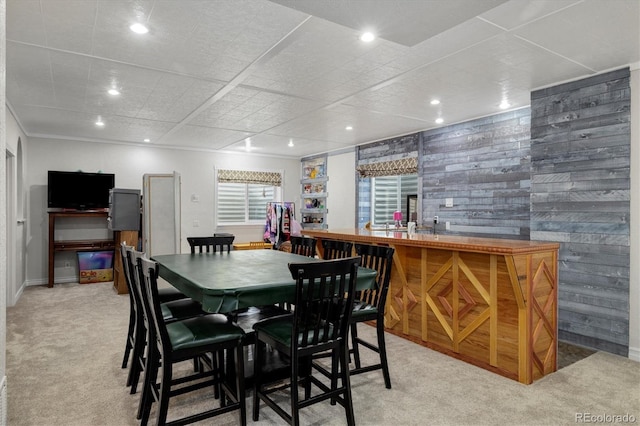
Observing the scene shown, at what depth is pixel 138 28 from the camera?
2682 mm

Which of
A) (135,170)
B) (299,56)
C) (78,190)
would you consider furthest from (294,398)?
(135,170)

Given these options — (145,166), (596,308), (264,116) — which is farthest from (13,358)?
(596,308)

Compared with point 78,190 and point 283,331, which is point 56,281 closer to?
point 78,190

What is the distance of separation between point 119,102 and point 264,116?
69.9 inches

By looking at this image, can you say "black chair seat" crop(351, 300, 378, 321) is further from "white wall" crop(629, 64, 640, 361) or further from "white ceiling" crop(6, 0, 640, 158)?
"white wall" crop(629, 64, 640, 361)

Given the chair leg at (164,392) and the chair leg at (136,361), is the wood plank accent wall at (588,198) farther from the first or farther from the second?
the chair leg at (136,361)

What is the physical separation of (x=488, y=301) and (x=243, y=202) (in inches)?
254

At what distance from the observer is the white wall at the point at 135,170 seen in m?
6.45

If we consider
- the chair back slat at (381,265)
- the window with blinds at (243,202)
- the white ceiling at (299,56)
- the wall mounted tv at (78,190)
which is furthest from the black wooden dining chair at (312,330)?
the window with blinds at (243,202)

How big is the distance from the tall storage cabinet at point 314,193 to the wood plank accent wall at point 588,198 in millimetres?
4797

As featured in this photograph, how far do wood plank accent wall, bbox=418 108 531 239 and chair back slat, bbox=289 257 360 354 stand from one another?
135 inches

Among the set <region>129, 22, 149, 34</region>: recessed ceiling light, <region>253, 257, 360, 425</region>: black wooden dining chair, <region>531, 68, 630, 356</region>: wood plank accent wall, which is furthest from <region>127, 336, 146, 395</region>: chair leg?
<region>531, 68, 630, 356</region>: wood plank accent wall

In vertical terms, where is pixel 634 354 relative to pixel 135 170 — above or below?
below

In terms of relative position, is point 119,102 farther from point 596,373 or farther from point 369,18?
point 596,373
